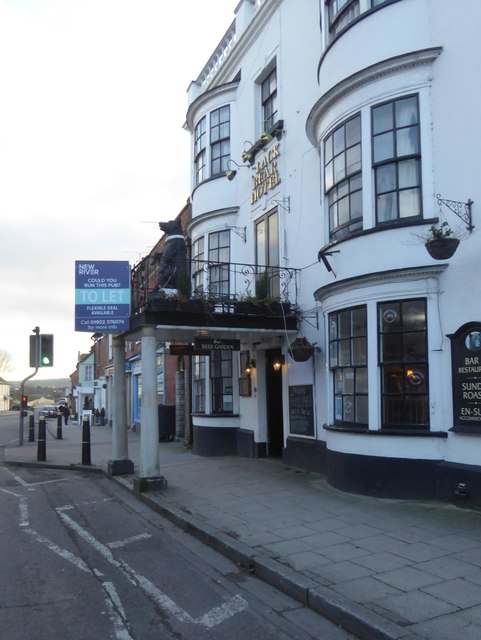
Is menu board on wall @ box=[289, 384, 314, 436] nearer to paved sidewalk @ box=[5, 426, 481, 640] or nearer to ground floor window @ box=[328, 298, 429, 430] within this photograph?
paved sidewalk @ box=[5, 426, 481, 640]

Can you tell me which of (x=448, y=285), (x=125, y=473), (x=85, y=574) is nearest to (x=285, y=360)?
(x=125, y=473)

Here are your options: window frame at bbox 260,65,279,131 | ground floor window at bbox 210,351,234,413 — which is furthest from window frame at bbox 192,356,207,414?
window frame at bbox 260,65,279,131

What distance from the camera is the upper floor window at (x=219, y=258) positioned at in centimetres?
1480

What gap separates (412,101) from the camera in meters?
8.59

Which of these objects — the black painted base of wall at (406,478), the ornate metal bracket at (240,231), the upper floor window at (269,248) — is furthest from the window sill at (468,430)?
the ornate metal bracket at (240,231)

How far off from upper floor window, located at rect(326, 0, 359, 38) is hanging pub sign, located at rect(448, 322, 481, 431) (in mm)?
5660

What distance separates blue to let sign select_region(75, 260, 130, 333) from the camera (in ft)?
35.1

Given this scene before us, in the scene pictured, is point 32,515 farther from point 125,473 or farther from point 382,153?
point 382,153

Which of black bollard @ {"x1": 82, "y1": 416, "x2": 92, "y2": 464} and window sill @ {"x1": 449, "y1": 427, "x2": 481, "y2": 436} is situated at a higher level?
window sill @ {"x1": 449, "y1": 427, "x2": 481, "y2": 436}

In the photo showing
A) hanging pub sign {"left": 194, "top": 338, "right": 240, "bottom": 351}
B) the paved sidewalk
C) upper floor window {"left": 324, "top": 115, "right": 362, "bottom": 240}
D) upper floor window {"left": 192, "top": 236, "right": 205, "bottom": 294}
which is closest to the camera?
the paved sidewalk

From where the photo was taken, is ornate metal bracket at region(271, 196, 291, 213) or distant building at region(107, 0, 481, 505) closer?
distant building at region(107, 0, 481, 505)

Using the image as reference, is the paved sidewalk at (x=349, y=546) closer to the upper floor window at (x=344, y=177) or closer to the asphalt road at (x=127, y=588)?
the asphalt road at (x=127, y=588)

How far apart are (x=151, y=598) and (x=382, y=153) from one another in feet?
22.8

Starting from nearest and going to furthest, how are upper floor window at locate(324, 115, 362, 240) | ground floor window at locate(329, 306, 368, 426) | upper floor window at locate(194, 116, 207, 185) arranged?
ground floor window at locate(329, 306, 368, 426) → upper floor window at locate(324, 115, 362, 240) → upper floor window at locate(194, 116, 207, 185)
